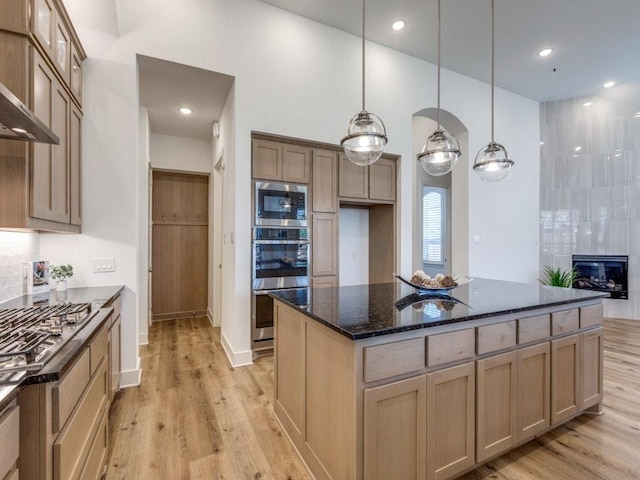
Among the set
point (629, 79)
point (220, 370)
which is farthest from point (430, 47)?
point (220, 370)

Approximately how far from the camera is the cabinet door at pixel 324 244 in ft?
12.7

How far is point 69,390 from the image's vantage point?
1142 millimetres

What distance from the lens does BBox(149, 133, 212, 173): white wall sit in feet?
16.3

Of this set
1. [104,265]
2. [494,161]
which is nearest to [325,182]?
[494,161]

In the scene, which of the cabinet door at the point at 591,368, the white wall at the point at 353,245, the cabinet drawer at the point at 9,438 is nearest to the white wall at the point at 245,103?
the white wall at the point at 353,245

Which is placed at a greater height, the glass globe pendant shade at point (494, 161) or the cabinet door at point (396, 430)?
the glass globe pendant shade at point (494, 161)

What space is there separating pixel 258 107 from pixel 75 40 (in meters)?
1.59

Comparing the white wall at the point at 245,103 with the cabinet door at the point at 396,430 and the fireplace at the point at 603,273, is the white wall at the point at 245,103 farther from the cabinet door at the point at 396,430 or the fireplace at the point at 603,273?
the cabinet door at the point at 396,430

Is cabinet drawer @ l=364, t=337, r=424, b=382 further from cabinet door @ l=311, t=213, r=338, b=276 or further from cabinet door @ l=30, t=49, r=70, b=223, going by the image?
cabinet door @ l=311, t=213, r=338, b=276

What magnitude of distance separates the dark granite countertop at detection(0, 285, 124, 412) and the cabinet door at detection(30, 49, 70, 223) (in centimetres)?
55

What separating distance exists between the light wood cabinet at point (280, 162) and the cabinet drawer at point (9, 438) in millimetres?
2860

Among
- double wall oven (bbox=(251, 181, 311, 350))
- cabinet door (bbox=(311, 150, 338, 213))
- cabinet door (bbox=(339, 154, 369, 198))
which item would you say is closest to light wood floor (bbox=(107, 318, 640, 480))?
double wall oven (bbox=(251, 181, 311, 350))

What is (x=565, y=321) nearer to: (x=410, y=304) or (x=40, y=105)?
(x=410, y=304)

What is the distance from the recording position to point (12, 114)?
1134mm
